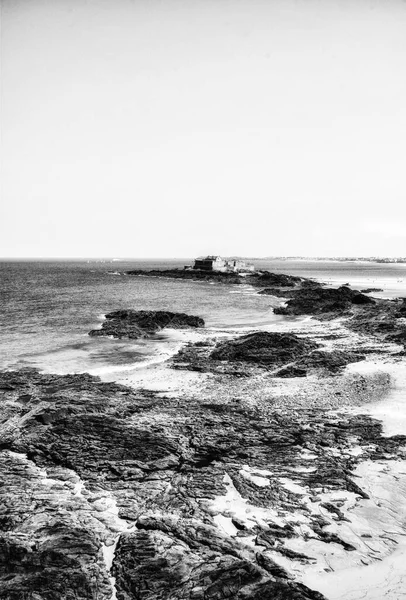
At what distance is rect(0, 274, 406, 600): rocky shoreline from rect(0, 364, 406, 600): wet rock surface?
1.3 inches

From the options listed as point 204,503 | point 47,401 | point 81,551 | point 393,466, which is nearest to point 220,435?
point 204,503

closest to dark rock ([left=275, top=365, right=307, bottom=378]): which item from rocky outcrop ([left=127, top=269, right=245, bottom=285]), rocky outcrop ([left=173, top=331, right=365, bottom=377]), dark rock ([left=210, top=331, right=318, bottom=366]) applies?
rocky outcrop ([left=173, top=331, right=365, bottom=377])

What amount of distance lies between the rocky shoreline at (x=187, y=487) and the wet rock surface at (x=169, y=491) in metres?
0.03

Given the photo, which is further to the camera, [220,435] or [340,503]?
[220,435]

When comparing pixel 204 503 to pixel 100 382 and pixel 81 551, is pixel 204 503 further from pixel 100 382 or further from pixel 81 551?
pixel 100 382

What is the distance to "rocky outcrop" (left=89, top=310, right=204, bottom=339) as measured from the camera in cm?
3222

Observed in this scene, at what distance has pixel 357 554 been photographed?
7934 mm

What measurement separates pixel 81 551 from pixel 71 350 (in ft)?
70.0

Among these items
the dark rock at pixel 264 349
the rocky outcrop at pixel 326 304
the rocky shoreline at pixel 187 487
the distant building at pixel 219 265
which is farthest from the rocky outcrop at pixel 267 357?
the distant building at pixel 219 265

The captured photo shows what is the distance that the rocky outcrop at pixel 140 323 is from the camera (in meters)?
32.2

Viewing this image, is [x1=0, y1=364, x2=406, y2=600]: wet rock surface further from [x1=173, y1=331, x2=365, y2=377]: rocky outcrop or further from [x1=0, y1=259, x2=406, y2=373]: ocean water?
[x1=0, y1=259, x2=406, y2=373]: ocean water

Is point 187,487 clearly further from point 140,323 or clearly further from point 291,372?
point 140,323

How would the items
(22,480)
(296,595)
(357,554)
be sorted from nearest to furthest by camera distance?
(296,595) → (357,554) → (22,480)

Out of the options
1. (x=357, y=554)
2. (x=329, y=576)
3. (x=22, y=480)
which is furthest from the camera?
(x=22, y=480)
